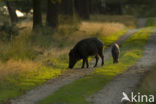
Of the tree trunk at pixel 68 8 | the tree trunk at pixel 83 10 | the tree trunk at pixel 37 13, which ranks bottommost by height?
the tree trunk at pixel 83 10

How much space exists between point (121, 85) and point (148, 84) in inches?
44.7

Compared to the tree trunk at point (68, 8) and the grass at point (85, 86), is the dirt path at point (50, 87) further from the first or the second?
the tree trunk at point (68, 8)

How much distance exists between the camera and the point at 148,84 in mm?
15414

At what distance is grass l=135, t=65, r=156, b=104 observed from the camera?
1356cm

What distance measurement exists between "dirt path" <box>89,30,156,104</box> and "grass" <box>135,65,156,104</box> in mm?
233

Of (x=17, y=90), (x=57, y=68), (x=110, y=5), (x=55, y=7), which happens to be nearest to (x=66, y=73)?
(x=57, y=68)

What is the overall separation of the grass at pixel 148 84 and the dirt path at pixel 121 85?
233 millimetres

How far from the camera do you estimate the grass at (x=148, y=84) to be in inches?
534

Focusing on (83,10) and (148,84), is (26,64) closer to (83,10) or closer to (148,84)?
(148,84)
